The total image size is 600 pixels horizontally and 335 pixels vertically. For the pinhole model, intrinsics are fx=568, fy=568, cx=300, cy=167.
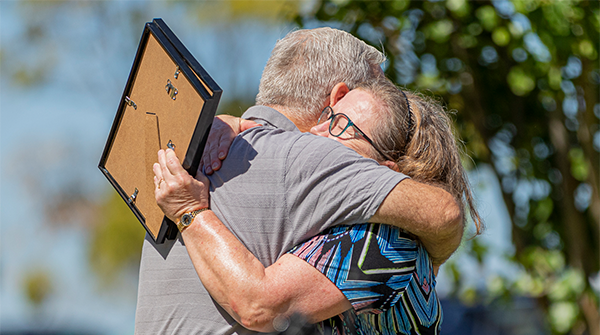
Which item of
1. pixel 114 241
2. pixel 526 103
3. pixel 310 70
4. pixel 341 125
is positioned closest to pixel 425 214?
pixel 341 125

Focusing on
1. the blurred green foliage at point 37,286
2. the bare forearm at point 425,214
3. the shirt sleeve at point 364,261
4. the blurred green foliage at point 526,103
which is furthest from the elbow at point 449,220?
the blurred green foliage at point 37,286

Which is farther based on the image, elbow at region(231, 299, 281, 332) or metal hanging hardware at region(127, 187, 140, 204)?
metal hanging hardware at region(127, 187, 140, 204)

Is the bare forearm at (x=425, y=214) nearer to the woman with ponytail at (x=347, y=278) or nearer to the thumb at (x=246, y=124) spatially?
the woman with ponytail at (x=347, y=278)

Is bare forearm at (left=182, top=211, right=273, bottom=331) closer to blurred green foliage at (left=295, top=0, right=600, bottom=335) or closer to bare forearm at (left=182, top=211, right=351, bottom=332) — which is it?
bare forearm at (left=182, top=211, right=351, bottom=332)

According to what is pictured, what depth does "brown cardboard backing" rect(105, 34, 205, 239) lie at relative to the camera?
1487 mm

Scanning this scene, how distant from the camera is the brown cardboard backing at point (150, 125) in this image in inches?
58.6

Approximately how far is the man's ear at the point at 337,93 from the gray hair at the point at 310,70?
0.06 ft

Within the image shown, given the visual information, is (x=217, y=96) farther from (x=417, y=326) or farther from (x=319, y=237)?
(x=417, y=326)

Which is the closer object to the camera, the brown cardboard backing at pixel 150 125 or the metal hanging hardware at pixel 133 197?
the brown cardboard backing at pixel 150 125

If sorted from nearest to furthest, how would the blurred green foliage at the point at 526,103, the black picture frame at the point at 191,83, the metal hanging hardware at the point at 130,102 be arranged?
the black picture frame at the point at 191,83, the metal hanging hardware at the point at 130,102, the blurred green foliage at the point at 526,103

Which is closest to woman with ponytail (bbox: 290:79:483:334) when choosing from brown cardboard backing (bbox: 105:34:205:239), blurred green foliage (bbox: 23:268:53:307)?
brown cardboard backing (bbox: 105:34:205:239)

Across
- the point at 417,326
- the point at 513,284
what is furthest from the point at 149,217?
the point at 513,284

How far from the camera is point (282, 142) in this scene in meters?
1.59

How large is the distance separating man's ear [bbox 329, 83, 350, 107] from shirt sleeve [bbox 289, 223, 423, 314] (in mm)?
550
